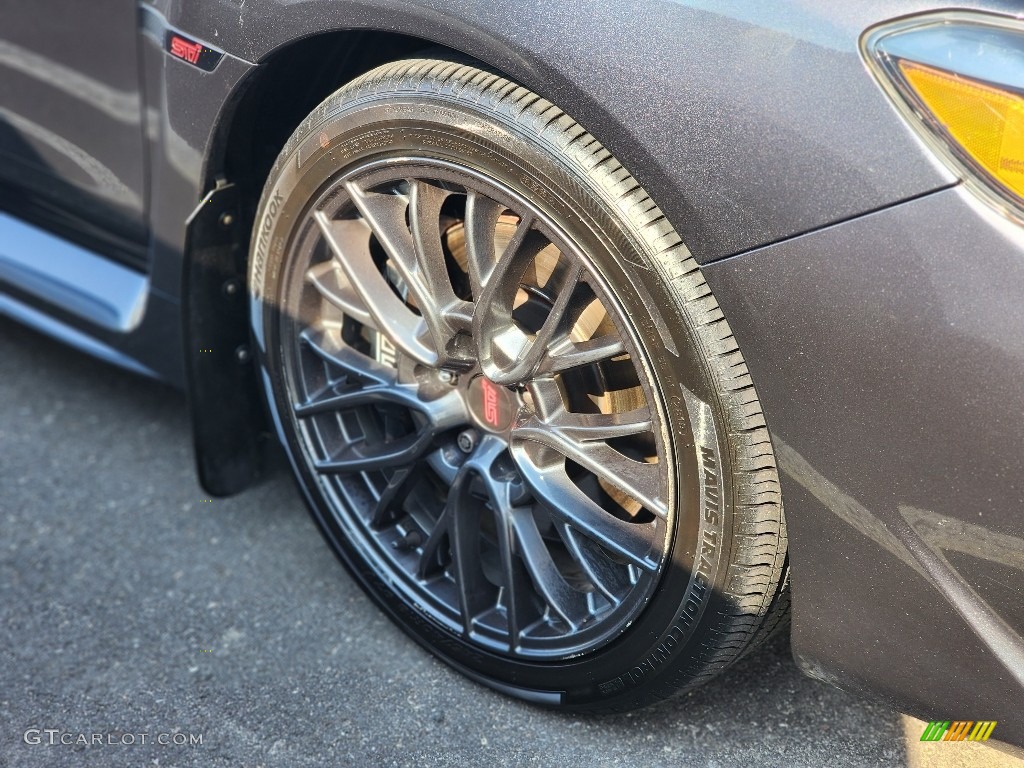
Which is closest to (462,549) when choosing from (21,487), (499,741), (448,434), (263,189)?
(448,434)

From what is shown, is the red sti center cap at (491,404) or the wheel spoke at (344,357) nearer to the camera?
the red sti center cap at (491,404)

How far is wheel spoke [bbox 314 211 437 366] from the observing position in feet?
5.86

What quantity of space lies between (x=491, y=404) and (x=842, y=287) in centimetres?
66

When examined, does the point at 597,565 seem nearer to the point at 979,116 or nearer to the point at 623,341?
the point at 623,341

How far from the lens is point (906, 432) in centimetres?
126

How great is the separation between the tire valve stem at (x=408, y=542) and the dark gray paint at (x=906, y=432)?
791 mm

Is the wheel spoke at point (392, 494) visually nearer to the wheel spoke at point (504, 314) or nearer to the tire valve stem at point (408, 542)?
the tire valve stem at point (408, 542)

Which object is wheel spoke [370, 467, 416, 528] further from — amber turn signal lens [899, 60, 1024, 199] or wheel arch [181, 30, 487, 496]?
amber turn signal lens [899, 60, 1024, 199]

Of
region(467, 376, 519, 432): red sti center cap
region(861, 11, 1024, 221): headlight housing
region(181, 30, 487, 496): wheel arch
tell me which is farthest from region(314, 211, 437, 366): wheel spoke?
region(861, 11, 1024, 221): headlight housing

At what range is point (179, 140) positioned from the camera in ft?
6.21

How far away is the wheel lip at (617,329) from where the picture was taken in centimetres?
146

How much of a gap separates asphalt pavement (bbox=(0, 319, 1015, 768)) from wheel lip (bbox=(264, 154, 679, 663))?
0.14 m

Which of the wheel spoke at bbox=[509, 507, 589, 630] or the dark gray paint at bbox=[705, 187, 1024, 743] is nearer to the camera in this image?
the dark gray paint at bbox=[705, 187, 1024, 743]

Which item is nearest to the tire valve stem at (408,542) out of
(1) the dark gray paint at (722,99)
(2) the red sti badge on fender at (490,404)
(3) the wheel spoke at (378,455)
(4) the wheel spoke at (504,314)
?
(3) the wheel spoke at (378,455)
